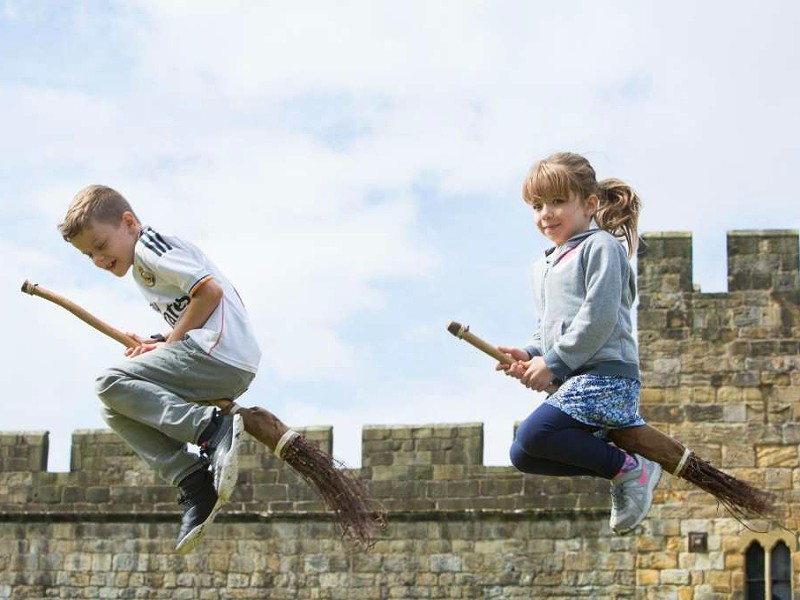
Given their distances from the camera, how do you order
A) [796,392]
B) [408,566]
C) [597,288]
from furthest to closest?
[408,566], [796,392], [597,288]

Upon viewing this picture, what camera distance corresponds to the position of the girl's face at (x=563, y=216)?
7805 millimetres

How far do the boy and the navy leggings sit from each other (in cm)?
99

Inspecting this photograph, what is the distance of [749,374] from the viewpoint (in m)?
18.6

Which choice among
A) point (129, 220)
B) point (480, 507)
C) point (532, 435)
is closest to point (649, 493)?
point (532, 435)

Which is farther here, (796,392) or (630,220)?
(796,392)

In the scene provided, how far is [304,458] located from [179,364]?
0.54 m

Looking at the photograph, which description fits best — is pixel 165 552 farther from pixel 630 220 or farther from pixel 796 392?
pixel 630 220

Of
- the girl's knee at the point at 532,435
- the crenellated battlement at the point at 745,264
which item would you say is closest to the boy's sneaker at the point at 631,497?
the girl's knee at the point at 532,435

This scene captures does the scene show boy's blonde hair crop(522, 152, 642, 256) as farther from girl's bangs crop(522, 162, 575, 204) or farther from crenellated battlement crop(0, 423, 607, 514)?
crenellated battlement crop(0, 423, 607, 514)

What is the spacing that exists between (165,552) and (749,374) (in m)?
5.72

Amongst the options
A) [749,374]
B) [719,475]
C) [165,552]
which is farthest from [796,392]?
[719,475]

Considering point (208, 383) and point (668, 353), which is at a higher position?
point (668, 353)

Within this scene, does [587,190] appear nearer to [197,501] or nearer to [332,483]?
[332,483]

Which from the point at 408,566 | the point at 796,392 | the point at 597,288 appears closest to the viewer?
the point at 597,288
